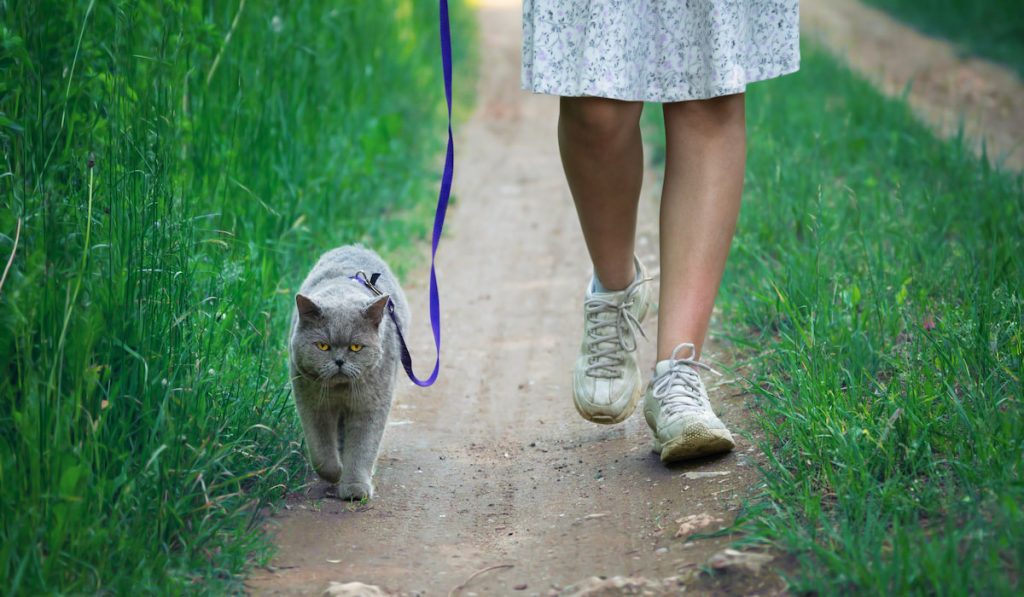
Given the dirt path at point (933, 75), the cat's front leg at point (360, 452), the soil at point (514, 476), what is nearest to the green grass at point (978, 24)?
the dirt path at point (933, 75)

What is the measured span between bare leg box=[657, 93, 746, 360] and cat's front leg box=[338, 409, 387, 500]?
2.72 feet

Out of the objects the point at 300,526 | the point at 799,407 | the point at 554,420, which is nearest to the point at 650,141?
the point at 554,420

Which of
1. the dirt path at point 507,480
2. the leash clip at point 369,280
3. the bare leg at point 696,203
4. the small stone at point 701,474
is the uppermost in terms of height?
the bare leg at point 696,203

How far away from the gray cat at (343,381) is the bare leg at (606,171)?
0.63m

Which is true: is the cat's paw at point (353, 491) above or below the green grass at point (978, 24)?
below

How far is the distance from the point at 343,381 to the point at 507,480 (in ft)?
1.79

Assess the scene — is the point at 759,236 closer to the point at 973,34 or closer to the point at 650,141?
the point at 650,141

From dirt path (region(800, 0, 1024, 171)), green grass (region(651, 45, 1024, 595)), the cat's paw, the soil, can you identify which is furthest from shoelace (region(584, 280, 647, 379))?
dirt path (region(800, 0, 1024, 171))

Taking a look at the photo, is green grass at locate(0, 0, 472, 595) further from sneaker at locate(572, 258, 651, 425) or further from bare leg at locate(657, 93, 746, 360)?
bare leg at locate(657, 93, 746, 360)

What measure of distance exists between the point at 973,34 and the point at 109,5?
9.12 meters

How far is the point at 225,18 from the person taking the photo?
4461mm

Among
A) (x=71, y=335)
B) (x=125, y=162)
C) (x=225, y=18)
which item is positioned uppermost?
(x=225, y=18)

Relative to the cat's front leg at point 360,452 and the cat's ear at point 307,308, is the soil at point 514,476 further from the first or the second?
the cat's ear at point 307,308

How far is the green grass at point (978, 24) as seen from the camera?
9.65 meters
